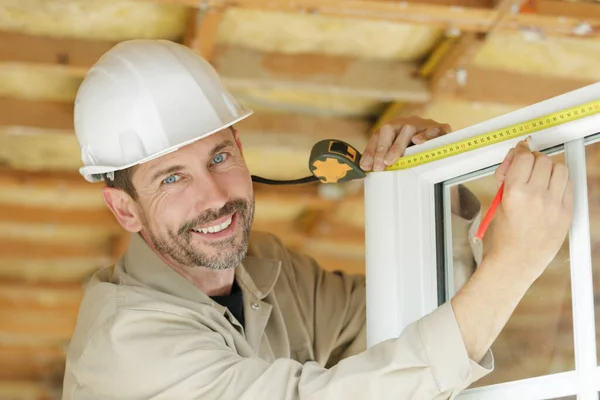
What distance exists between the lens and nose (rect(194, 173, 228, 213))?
1973 mm

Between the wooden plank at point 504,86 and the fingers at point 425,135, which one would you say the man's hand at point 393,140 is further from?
the wooden plank at point 504,86

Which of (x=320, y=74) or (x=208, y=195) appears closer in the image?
(x=208, y=195)

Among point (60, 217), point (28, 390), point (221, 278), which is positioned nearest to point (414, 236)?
point (221, 278)

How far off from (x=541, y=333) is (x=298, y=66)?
2.28m

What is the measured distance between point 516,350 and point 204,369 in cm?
57

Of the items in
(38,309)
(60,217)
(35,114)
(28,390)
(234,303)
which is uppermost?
(35,114)

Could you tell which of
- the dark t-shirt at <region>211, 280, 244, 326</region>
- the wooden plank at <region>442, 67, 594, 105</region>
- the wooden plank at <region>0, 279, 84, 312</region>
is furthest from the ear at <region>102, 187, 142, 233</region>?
the wooden plank at <region>0, 279, 84, 312</region>

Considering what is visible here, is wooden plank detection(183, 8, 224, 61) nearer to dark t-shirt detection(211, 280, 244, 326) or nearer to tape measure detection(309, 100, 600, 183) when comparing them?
dark t-shirt detection(211, 280, 244, 326)

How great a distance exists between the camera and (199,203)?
1.97m

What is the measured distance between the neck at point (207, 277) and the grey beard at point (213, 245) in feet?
0.21

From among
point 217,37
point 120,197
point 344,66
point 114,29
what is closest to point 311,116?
point 344,66

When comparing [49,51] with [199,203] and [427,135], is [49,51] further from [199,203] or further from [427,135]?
[427,135]

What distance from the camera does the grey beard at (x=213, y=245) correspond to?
78.5 inches

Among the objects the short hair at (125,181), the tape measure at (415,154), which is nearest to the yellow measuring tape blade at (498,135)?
the tape measure at (415,154)
